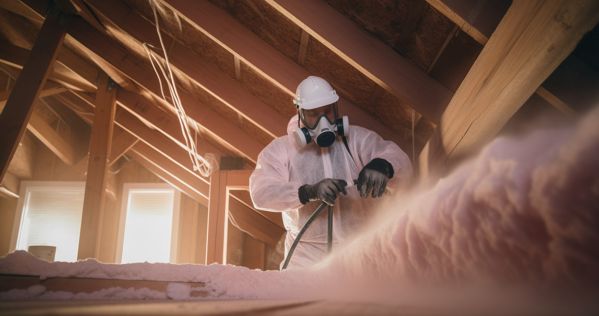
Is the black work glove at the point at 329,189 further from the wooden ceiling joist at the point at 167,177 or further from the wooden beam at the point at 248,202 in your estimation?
the wooden ceiling joist at the point at 167,177

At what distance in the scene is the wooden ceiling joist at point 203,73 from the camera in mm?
3090

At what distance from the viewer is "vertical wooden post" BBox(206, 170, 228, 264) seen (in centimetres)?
379

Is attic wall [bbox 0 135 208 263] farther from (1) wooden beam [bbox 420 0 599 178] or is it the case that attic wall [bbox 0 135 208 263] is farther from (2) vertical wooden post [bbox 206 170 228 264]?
(1) wooden beam [bbox 420 0 599 178]

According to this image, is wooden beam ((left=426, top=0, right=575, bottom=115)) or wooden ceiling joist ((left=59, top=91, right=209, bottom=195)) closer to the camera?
wooden beam ((left=426, top=0, right=575, bottom=115))

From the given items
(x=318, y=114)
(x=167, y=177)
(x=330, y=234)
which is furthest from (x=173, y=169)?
(x=330, y=234)

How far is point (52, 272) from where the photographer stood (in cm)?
99

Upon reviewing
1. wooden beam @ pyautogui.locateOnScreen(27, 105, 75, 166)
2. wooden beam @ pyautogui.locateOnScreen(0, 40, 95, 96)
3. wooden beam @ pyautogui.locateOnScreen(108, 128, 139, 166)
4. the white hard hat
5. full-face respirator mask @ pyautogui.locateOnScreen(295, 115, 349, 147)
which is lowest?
full-face respirator mask @ pyautogui.locateOnScreen(295, 115, 349, 147)

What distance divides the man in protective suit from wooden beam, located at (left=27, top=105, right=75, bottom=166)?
4.25 meters

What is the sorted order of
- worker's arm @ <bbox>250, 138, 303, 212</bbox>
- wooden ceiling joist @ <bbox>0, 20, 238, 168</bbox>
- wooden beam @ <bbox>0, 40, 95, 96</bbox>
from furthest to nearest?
1. wooden ceiling joist @ <bbox>0, 20, 238, 168</bbox>
2. wooden beam @ <bbox>0, 40, 95, 96</bbox>
3. worker's arm @ <bbox>250, 138, 303, 212</bbox>

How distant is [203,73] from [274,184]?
4.03 ft

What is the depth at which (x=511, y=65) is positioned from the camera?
50.1 inches

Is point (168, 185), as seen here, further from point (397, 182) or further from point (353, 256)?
point (353, 256)

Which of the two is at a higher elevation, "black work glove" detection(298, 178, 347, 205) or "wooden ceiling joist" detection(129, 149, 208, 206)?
"wooden ceiling joist" detection(129, 149, 208, 206)

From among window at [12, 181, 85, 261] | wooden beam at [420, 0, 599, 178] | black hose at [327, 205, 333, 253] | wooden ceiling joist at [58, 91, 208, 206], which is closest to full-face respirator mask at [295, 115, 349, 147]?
black hose at [327, 205, 333, 253]
